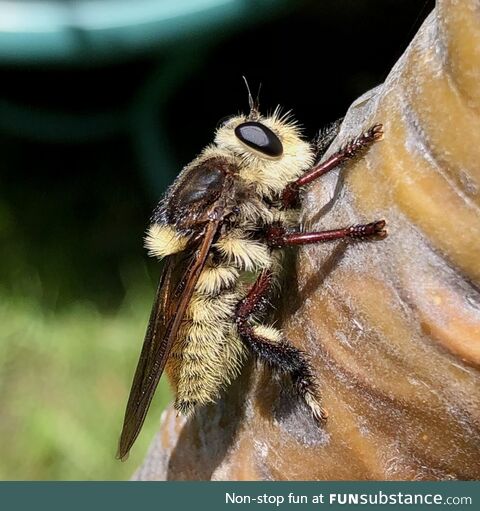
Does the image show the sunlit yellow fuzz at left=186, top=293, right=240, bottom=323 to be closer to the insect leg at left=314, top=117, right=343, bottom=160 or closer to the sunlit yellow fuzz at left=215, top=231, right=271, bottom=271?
the sunlit yellow fuzz at left=215, top=231, right=271, bottom=271

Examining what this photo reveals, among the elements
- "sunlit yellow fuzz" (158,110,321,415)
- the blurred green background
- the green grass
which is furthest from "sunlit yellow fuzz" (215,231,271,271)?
the green grass

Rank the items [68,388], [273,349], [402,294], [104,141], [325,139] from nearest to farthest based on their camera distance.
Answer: [402,294]
[273,349]
[325,139]
[68,388]
[104,141]

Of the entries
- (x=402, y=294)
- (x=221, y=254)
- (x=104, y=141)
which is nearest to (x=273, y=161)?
(x=221, y=254)

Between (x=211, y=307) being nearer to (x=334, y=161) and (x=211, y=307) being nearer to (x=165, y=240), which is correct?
(x=165, y=240)

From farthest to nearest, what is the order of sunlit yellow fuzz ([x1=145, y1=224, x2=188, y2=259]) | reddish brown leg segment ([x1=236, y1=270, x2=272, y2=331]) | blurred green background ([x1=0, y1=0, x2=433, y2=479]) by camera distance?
blurred green background ([x1=0, y1=0, x2=433, y2=479]), sunlit yellow fuzz ([x1=145, y1=224, x2=188, y2=259]), reddish brown leg segment ([x1=236, y1=270, x2=272, y2=331])

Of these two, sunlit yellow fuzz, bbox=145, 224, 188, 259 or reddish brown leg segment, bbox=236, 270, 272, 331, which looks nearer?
reddish brown leg segment, bbox=236, 270, 272, 331

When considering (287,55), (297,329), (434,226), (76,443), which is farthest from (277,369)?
(287,55)

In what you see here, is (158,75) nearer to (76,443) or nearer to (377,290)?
(76,443)

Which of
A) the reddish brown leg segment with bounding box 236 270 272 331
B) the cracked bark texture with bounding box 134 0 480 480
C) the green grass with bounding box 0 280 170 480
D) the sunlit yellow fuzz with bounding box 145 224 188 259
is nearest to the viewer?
the cracked bark texture with bounding box 134 0 480 480
